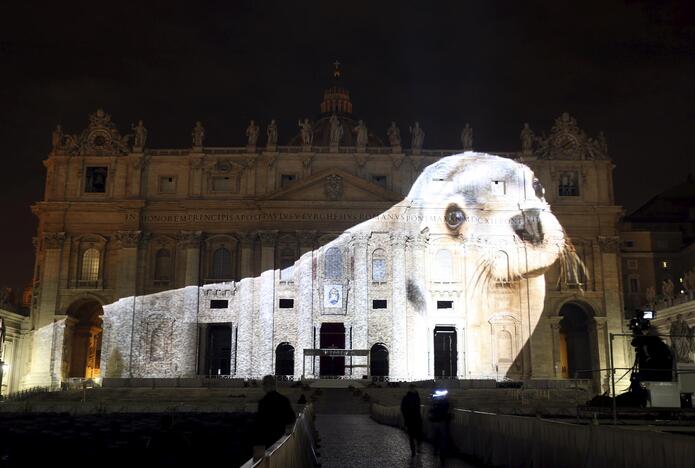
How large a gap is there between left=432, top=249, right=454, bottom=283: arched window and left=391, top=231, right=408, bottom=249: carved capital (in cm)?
293

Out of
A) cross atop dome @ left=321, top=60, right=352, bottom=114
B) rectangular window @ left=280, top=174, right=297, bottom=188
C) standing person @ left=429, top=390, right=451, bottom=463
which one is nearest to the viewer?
standing person @ left=429, top=390, right=451, bottom=463

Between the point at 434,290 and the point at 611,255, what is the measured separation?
1385 cm

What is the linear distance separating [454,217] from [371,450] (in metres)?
42.2

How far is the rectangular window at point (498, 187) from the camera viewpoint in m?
61.2

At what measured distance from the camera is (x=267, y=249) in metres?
58.7

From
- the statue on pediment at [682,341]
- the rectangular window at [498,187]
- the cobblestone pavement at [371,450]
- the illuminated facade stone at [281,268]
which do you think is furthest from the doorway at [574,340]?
the cobblestone pavement at [371,450]

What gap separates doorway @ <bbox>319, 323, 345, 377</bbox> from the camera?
5778 cm

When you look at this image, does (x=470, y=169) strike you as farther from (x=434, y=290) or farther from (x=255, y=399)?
(x=255, y=399)

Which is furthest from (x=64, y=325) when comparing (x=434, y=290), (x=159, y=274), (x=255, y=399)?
(x=434, y=290)

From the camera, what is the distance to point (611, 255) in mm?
60312

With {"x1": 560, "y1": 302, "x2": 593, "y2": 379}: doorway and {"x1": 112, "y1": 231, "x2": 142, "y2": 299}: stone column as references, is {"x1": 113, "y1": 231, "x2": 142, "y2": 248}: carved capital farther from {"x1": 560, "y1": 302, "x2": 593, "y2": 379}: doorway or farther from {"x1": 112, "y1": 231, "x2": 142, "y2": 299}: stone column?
{"x1": 560, "y1": 302, "x2": 593, "y2": 379}: doorway

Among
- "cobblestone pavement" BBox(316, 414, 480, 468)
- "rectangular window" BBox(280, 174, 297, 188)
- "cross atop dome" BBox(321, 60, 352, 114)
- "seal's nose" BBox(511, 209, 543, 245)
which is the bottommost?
"cobblestone pavement" BBox(316, 414, 480, 468)

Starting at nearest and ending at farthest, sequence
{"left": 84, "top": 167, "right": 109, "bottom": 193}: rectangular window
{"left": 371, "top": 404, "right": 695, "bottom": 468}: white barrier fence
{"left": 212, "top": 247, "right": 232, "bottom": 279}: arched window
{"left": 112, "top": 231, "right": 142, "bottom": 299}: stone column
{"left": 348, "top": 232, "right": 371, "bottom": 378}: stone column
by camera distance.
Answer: {"left": 371, "top": 404, "right": 695, "bottom": 468}: white barrier fence < {"left": 348, "top": 232, "right": 371, "bottom": 378}: stone column < {"left": 112, "top": 231, "right": 142, "bottom": 299}: stone column < {"left": 212, "top": 247, "right": 232, "bottom": 279}: arched window < {"left": 84, "top": 167, "right": 109, "bottom": 193}: rectangular window

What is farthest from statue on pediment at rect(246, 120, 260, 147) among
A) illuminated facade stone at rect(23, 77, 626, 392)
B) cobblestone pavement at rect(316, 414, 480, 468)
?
cobblestone pavement at rect(316, 414, 480, 468)
